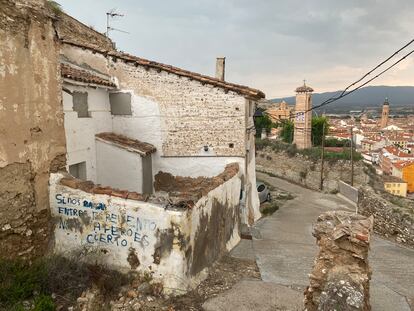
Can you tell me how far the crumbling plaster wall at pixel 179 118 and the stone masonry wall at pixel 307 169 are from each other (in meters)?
23.3

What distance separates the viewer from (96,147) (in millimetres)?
→ 11344

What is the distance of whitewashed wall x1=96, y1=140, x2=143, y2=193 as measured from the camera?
446 inches

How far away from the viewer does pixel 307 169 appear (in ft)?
124

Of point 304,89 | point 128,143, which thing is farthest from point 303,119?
A: point 128,143

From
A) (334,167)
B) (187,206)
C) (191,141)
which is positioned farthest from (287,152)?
(187,206)

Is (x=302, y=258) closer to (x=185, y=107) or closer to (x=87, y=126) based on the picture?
(x=185, y=107)

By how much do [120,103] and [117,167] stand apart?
2.40 meters

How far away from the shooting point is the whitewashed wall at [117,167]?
1134 cm

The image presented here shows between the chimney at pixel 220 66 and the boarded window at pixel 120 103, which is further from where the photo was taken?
the chimney at pixel 220 66

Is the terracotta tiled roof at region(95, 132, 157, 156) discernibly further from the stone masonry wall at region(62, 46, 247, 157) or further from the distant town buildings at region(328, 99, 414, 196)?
the distant town buildings at region(328, 99, 414, 196)

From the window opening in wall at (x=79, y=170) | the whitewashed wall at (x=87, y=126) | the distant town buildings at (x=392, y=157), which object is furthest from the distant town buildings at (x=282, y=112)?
the window opening in wall at (x=79, y=170)

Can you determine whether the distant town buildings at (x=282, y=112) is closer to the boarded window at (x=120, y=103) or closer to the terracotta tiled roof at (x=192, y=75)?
the terracotta tiled roof at (x=192, y=75)

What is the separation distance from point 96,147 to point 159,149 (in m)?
2.15

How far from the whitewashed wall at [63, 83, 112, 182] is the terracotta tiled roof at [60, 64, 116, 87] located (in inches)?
11.6
